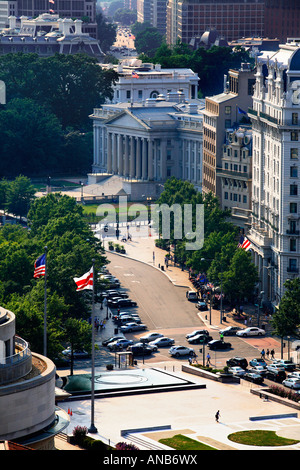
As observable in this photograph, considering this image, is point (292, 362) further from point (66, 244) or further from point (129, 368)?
point (66, 244)

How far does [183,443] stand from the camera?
101938 mm

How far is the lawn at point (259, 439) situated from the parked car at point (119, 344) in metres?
36.2

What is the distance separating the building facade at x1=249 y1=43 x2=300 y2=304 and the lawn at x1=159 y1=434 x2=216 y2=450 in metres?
52.2

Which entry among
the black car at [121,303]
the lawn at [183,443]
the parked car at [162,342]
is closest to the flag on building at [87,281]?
the lawn at [183,443]

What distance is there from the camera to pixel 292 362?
136000 millimetres

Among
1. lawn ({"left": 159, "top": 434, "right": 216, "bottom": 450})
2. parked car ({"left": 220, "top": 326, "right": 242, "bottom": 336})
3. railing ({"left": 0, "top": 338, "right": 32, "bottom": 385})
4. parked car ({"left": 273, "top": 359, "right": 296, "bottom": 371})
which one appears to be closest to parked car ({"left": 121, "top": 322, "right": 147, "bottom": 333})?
parked car ({"left": 220, "top": 326, "right": 242, "bottom": 336})

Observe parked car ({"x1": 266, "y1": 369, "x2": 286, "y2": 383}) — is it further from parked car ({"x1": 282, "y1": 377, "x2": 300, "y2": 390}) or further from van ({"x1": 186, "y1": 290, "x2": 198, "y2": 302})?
van ({"x1": 186, "y1": 290, "x2": 198, "y2": 302})

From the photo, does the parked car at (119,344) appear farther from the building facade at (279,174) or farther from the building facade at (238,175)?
the building facade at (238,175)

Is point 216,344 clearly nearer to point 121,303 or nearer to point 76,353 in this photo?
point 76,353

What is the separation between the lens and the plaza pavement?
105 metres

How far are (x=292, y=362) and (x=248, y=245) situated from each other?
20774mm

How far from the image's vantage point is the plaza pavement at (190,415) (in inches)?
4117

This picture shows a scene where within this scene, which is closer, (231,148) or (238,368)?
(238,368)
